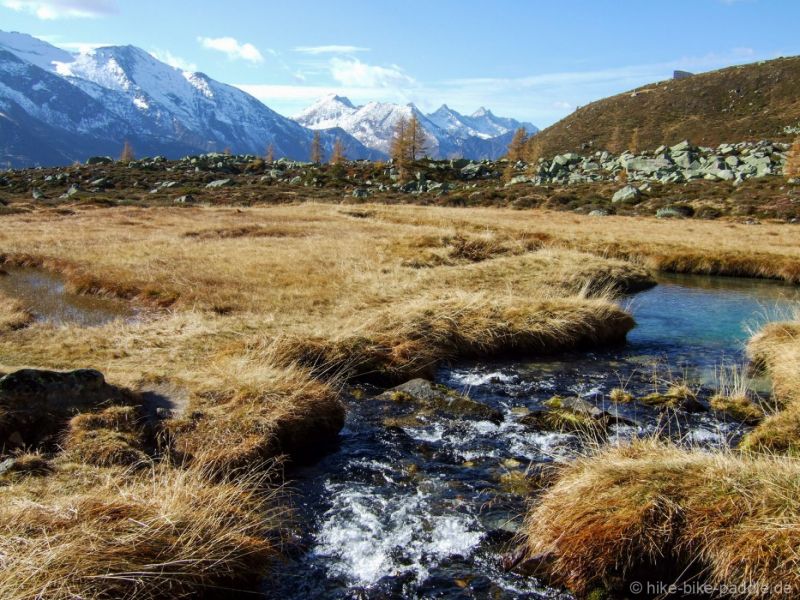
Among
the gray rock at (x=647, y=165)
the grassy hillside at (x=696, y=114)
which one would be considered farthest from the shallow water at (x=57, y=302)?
the grassy hillside at (x=696, y=114)

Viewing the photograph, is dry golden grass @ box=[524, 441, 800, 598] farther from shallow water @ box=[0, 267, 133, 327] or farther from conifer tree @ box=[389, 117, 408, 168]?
conifer tree @ box=[389, 117, 408, 168]

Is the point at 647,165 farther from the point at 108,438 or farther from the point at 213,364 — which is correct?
the point at 108,438

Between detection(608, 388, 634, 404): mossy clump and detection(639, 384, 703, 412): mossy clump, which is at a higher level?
detection(639, 384, 703, 412): mossy clump

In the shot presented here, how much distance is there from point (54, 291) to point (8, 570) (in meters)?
20.1

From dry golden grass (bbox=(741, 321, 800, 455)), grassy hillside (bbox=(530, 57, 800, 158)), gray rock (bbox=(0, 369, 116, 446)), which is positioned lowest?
dry golden grass (bbox=(741, 321, 800, 455))

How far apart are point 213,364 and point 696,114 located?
A: 580 ft

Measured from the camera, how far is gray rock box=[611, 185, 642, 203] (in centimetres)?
7038

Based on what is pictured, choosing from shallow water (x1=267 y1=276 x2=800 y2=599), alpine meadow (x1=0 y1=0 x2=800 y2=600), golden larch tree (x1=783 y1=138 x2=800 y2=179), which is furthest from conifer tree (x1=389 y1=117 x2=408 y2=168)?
shallow water (x1=267 y1=276 x2=800 y2=599)

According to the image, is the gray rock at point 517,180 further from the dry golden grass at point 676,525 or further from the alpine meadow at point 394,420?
the dry golden grass at point 676,525

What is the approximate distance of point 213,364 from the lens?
1295 cm

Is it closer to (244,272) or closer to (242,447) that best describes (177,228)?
(244,272)

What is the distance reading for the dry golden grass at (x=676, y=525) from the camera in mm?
6309

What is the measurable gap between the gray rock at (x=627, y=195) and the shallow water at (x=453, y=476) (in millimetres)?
56846

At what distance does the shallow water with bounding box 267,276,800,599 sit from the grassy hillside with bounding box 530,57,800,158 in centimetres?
11710
